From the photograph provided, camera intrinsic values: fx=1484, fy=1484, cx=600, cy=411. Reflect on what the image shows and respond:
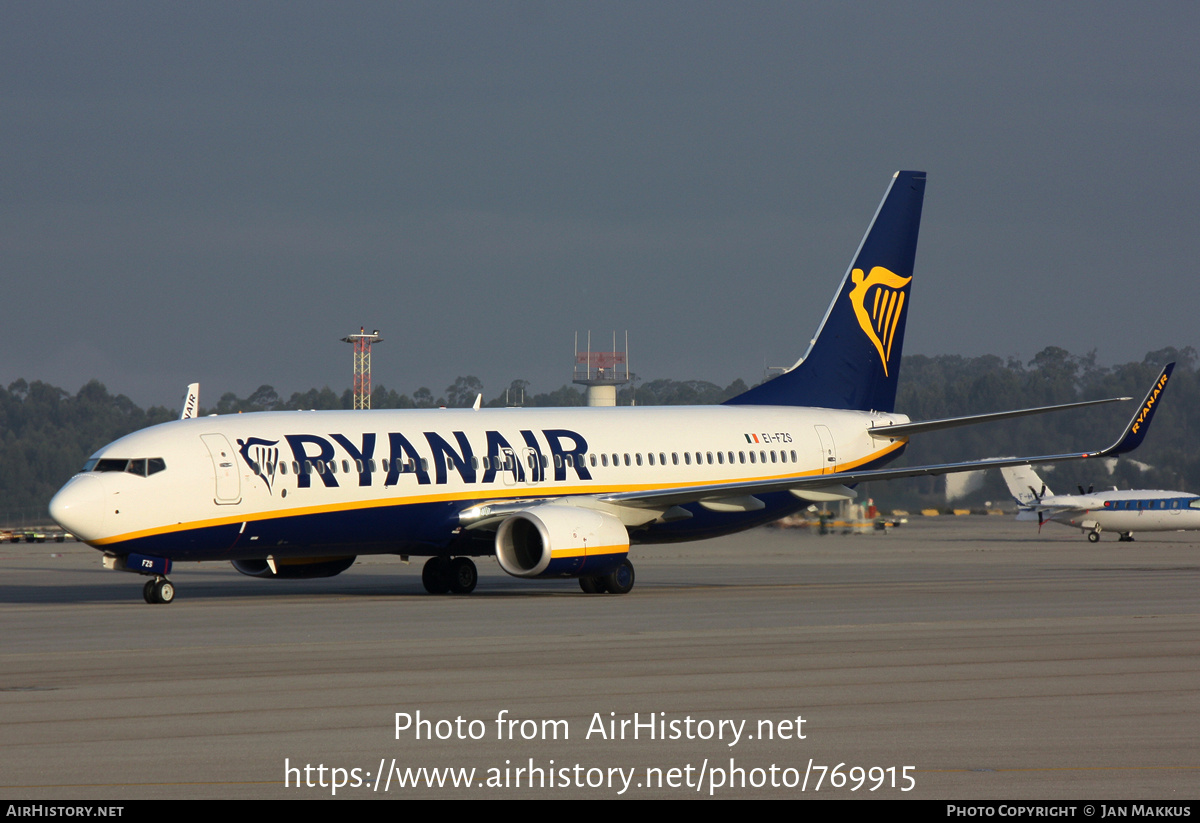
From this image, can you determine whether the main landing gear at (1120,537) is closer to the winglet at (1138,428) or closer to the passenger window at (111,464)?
the winglet at (1138,428)

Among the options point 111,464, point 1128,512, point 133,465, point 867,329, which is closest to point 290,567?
point 133,465

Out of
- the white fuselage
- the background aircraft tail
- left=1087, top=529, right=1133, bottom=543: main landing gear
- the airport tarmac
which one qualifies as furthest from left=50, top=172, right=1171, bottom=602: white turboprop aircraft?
the background aircraft tail

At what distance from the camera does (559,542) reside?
92.0ft

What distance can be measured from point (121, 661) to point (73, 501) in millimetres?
8757

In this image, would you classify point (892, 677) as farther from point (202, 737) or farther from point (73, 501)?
point (73, 501)

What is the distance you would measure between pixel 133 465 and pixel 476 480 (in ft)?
22.3

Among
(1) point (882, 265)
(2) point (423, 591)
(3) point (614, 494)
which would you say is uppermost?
(1) point (882, 265)

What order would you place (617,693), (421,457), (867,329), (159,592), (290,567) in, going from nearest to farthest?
(617,693)
(159,592)
(421,457)
(290,567)
(867,329)

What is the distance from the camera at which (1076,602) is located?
86.2 ft

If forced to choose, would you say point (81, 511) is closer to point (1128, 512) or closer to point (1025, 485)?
point (1128, 512)

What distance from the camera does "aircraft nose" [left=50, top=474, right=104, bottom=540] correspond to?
25.8m

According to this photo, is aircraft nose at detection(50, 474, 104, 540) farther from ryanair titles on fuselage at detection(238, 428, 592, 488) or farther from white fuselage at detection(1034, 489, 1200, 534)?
white fuselage at detection(1034, 489, 1200, 534)

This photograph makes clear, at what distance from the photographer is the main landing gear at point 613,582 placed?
97.8 ft
